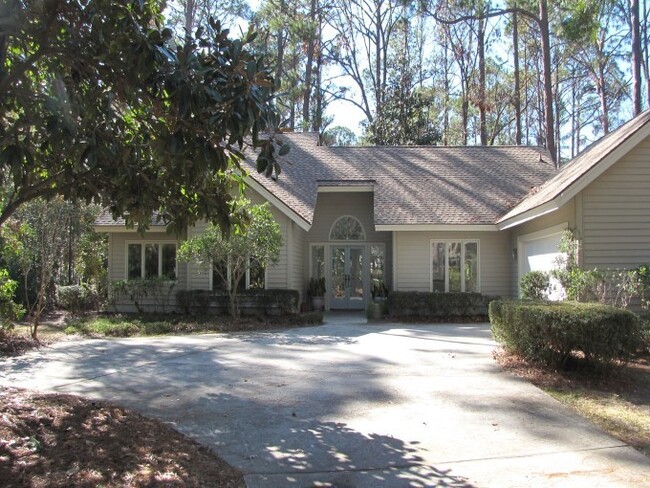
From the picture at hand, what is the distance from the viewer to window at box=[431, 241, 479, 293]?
17922 mm

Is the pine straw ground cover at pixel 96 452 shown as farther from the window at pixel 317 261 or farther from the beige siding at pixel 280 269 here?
the window at pixel 317 261

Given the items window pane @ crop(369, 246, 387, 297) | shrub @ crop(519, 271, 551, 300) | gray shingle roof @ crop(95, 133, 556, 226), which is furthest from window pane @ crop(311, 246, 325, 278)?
shrub @ crop(519, 271, 551, 300)

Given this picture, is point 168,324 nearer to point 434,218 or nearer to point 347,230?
point 347,230

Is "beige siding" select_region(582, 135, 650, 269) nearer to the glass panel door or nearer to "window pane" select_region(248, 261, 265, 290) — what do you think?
"window pane" select_region(248, 261, 265, 290)

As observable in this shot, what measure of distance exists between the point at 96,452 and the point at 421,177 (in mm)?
17513

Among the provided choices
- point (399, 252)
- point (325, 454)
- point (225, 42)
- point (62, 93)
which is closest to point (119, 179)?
point (62, 93)

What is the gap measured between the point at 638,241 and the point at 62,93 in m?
11.6

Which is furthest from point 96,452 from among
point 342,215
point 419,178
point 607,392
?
point 419,178

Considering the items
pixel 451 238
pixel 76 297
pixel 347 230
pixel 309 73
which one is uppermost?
pixel 309 73

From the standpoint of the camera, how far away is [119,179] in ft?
19.2

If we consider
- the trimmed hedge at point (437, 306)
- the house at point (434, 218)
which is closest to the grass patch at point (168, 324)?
the house at point (434, 218)

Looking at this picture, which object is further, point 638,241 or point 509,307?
point 638,241

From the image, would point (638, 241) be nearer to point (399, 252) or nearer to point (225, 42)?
point (399, 252)

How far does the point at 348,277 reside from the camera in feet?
66.1
